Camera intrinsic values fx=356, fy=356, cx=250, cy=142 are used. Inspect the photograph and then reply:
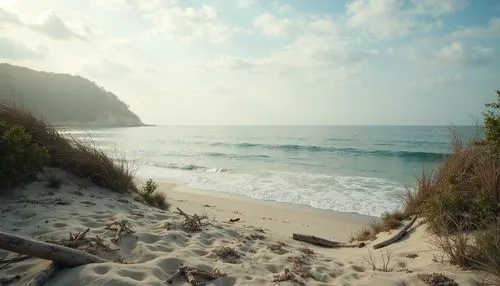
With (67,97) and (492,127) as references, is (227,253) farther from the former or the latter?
(67,97)

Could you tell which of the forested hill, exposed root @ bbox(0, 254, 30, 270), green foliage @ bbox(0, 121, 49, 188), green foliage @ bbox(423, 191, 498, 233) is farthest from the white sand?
the forested hill

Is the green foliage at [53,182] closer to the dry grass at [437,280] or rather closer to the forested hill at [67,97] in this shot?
the dry grass at [437,280]

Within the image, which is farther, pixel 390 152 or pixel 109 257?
pixel 390 152

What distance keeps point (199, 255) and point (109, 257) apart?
1.11 meters

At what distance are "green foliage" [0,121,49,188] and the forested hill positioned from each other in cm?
7948

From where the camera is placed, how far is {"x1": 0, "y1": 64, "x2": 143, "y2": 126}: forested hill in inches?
3383

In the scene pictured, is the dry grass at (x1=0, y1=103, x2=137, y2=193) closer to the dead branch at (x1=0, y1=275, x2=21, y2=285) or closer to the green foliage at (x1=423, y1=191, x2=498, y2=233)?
the dead branch at (x1=0, y1=275, x2=21, y2=285)

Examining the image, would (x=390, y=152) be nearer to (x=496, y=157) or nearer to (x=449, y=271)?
(x=496, y=157)

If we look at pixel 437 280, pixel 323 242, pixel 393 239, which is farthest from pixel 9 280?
pixel 393 239

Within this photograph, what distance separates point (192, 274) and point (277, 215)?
296 inches

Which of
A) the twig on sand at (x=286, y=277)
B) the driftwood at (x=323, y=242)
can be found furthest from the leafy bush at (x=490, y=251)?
the driftwood at (x=323, y=242)

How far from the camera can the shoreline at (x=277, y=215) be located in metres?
9.38

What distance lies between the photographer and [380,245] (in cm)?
627

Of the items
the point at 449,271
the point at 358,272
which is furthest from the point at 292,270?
the point at 449,271
